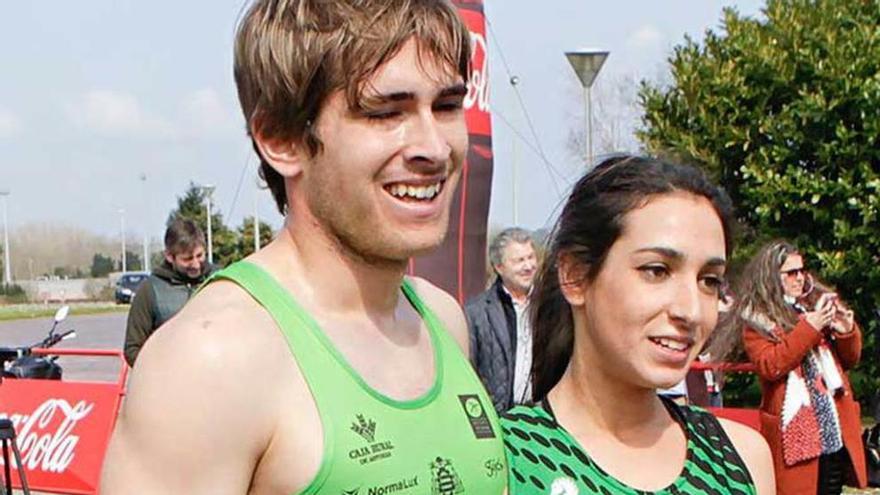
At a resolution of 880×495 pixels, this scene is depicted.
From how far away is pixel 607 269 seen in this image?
236 centimetres

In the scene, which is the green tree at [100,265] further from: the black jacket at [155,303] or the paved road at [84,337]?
the black jacket at [155,303]

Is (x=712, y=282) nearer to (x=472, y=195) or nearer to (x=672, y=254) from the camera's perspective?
(x=672, y=254)

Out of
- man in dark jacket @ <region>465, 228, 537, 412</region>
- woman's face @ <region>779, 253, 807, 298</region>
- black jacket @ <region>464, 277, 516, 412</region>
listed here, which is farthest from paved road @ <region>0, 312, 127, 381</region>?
woman's face @ <region>779, 253, 807, 298</region>

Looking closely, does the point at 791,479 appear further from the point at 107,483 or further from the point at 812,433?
the point at 107,483

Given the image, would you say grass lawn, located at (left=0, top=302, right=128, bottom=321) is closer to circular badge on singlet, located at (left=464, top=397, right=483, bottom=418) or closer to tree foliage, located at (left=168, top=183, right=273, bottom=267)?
tree foliage, located at (left=168, top=183, right=273, bottom=267)

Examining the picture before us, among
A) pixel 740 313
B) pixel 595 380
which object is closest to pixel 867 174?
pixel 740 313

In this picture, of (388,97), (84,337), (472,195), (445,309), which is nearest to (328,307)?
(388,97)

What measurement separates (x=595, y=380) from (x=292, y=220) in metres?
0.71

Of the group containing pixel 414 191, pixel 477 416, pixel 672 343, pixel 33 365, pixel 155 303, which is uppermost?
pixel 414 191

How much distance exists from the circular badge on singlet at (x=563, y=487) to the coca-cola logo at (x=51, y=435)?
728 cm

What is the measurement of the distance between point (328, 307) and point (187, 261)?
5.93 meters

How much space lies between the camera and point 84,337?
104 ft

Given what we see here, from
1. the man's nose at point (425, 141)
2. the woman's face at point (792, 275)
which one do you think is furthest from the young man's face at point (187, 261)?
the man's nose at point (425, 141)

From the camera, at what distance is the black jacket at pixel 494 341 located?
6.45 m
